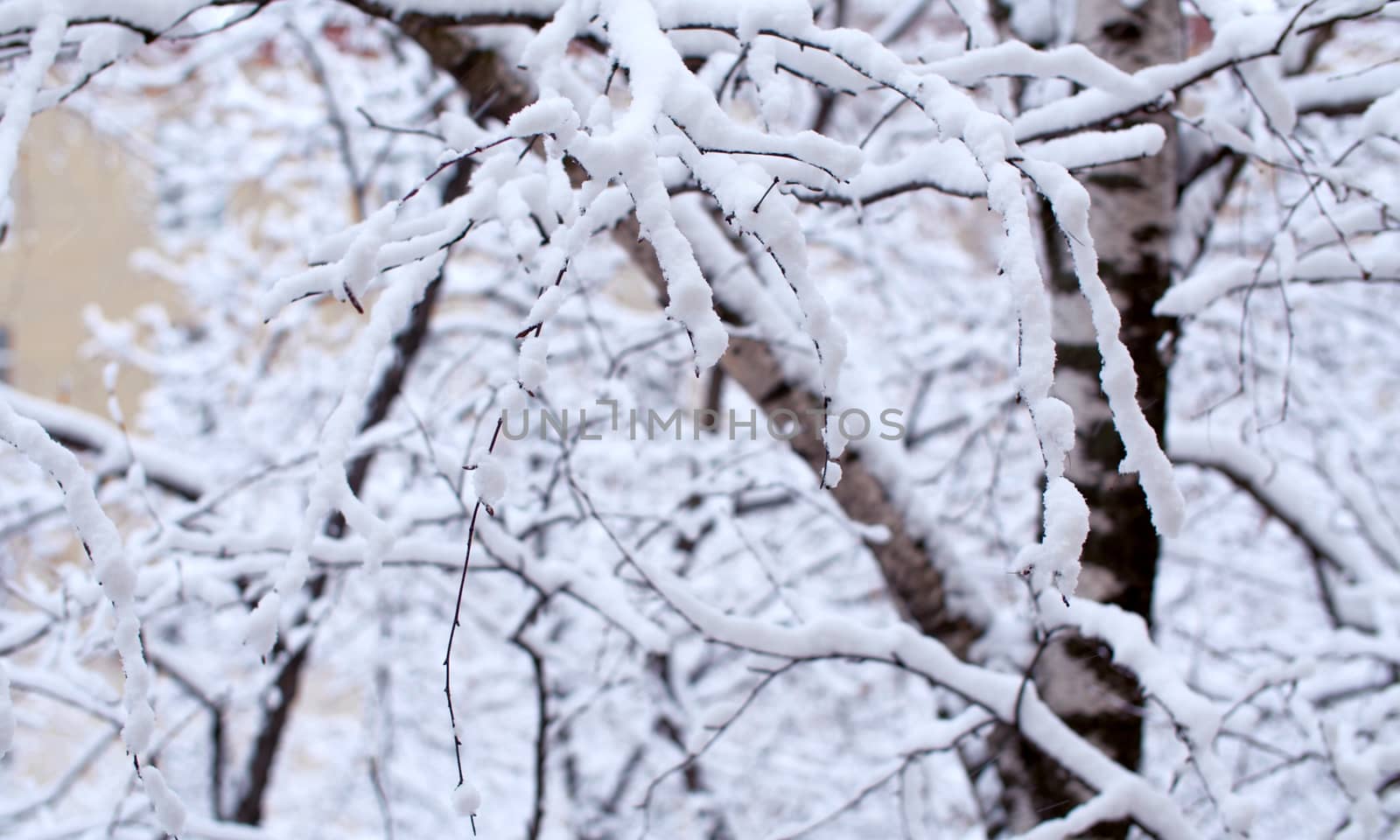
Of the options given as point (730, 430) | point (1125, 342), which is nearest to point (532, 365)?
point (1125, 342)

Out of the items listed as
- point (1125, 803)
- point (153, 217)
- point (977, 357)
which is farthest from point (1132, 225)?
point (153, 217)

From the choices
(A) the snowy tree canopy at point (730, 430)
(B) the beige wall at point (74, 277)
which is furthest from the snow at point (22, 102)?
(B) the beige wall at point (74, 277)

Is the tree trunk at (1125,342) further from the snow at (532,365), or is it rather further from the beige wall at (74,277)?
the beige wall at (74,277)

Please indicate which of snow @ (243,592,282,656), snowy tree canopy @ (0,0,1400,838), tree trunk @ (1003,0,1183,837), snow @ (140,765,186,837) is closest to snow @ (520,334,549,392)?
snowy tree canopy @ (0,0,1400,838)

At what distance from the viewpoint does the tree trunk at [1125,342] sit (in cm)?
188

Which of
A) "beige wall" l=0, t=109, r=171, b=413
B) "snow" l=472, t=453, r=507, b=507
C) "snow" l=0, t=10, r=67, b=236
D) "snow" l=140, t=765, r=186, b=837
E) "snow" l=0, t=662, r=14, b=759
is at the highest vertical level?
"snow" l=0, t=10, r=67, b=236

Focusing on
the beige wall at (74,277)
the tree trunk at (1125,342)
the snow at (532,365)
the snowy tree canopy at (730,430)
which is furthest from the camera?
the beige wall at (74,277)

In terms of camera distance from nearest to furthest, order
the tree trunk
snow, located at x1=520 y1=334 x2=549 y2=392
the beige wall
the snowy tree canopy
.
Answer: snow, located at x1=520 y1=334 x2=549 y2=392 → the snowy tree canopy → the tree trunk → the beige wall

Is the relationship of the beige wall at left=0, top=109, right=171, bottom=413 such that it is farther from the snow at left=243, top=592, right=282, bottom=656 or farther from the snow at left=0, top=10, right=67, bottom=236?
the snow at left=243, top=592, right=282, bottom=656

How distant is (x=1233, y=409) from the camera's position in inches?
179

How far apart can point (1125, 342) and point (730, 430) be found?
197 centimetres

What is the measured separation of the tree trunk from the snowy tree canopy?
0.04 feet

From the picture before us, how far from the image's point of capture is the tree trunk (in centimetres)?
188

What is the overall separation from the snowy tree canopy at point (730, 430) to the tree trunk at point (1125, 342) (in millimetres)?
12
